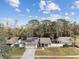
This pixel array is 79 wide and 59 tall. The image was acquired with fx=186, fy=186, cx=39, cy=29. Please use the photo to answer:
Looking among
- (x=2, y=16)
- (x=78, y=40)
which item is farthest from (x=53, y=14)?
(x=78, y=40)

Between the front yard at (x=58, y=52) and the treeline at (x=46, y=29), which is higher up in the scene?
the treeline at (x=46, y=29)

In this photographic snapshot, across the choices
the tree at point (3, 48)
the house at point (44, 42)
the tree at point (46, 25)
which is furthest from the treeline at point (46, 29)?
the tree at point (3, 48)

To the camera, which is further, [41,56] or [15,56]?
[41,56]

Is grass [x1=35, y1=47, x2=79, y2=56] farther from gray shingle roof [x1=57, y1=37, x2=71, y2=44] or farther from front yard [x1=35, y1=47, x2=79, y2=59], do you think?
gray shingle roof [x1=57, y1=37, x2=71, y2=44]

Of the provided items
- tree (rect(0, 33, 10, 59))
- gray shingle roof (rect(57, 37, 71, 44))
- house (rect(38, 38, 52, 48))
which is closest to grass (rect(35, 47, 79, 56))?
house (rect(38, 38, 52, 48))

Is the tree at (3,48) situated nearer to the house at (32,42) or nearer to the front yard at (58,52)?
the house at (32,42)

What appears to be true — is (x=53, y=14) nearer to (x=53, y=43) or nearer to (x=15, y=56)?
(x=53, y=43)

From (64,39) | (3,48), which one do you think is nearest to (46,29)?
(64,39)

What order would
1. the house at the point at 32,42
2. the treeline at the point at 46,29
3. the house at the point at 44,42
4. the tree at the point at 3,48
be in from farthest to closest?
1. the house at the point at 44,42
2. the house at the point at 32,42
3. the treeline at the point at 46,29
4. the tree at the point at 3,48
